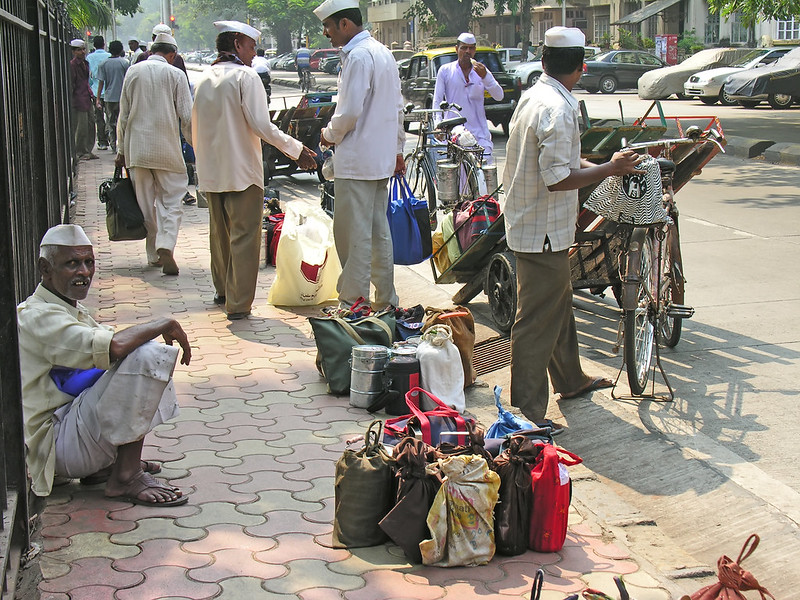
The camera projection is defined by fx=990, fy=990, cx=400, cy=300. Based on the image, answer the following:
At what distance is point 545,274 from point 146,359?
2132mm

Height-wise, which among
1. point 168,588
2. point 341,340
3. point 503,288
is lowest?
point 168,588

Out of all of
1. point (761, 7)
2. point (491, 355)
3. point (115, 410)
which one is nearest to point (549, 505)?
point (115, 410)

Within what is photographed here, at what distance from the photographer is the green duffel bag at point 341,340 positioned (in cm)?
550

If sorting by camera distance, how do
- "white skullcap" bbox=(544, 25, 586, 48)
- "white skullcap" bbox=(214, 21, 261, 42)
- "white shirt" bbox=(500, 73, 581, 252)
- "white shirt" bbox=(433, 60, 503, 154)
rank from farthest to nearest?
"white shirt" bbox=(433, 60, 503, 154), "white skullcap" bbox=(214, 21, 261, 42), "white skullcap" bbox=(544, 25, 586, 48), "white shirt" bbox=(500, 73, 581, 252)

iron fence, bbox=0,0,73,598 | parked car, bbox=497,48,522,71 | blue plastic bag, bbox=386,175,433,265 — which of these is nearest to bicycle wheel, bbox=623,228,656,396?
blue plastic bag, bbox=386,175,433,265

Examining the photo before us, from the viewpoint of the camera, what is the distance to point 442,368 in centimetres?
521

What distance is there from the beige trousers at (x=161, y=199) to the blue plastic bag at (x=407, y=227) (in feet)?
7.62

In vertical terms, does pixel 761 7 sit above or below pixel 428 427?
above

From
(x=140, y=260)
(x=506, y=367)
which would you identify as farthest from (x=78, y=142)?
(x=506, y=367)

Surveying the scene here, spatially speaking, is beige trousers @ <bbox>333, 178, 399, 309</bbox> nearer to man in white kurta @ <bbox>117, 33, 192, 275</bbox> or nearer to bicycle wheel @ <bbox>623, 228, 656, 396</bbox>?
bicycle wheel @ <bbox>623, 228, 656, 396</bbox>

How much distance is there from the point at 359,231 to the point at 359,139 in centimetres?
62

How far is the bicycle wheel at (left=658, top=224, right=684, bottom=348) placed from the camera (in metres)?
5.81

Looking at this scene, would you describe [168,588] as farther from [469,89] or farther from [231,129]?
[469,89]

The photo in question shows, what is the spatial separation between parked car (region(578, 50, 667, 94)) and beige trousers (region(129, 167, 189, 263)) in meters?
30.5
